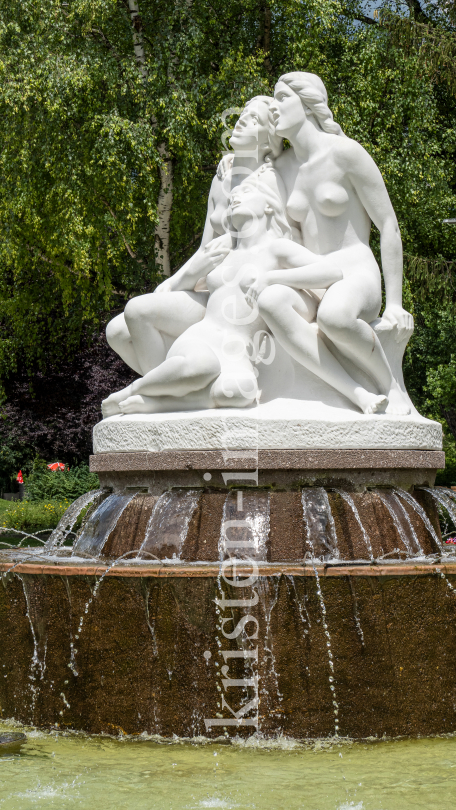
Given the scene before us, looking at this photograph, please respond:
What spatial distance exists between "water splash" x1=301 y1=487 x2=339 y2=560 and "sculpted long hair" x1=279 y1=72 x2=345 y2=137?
233 cm

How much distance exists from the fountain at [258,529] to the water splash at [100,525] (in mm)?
21

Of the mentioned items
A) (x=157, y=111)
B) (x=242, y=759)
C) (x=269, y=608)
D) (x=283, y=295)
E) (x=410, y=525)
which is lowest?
(x=242, y=759)

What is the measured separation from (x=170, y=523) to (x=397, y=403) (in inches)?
60.1

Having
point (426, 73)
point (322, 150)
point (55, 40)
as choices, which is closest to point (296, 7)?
point (426, 73)

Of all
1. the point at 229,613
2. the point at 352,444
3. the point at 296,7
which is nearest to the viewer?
the point at 229,613

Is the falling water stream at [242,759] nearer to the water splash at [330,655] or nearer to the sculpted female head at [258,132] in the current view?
the water splash at [330,655]

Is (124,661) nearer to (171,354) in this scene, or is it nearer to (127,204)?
(171,354)

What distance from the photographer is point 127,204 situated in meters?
12.8

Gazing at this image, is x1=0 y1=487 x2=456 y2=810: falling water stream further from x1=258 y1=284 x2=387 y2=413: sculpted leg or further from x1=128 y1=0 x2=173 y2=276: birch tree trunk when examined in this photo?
x1=128 y1=0 x2=173 y2=276: birch tree trunk

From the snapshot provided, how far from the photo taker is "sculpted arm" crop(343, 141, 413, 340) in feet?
17.1

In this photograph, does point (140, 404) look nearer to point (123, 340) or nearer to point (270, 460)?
point (123, 340)

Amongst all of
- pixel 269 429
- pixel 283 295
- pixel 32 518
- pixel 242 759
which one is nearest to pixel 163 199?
pixel 32 518

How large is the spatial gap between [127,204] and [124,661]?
9851 mm

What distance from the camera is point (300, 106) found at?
538cm
